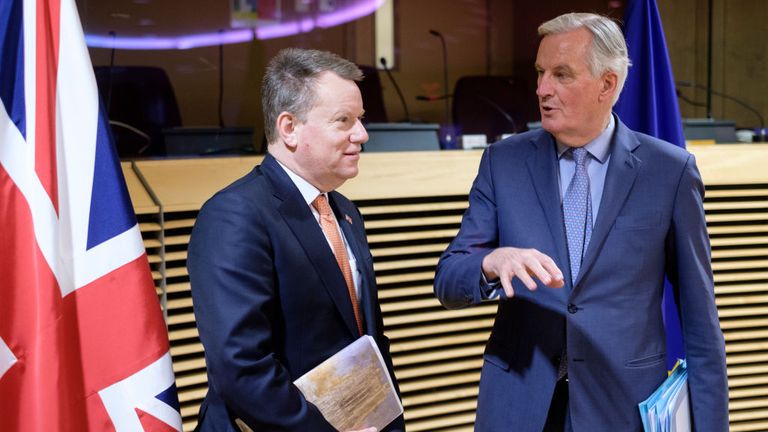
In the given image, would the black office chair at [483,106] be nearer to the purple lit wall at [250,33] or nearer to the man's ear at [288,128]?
the purple lit wall at [250,33]

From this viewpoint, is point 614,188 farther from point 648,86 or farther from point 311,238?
point 648,86

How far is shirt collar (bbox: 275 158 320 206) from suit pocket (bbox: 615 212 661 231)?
2.16 feet

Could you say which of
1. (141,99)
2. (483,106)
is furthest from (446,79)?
(141,99)

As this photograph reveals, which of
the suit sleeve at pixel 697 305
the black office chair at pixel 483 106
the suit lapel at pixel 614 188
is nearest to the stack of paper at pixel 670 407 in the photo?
the suit sleeve at pixel 697 305

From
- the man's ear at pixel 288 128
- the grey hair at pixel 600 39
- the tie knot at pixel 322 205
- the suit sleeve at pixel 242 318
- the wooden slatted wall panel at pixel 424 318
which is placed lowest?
the wooden slatted wall panel at pixel 424 318

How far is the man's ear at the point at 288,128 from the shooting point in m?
1.62

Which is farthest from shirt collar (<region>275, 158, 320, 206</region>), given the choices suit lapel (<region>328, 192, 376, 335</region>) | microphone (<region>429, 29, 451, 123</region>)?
microphone (<region>429, 29, 451, 123</region>)

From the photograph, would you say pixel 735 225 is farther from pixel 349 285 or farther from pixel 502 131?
pixel 502 131

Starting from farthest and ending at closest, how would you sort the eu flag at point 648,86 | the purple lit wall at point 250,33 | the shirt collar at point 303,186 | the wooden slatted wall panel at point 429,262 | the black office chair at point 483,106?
1. the purple lit wall at point 250,33
2. the black office chair at point 483,106
3. the wooden slatted wall panel at point 429,262
4. the eu flag at point 648,86
5. the shirt collar at point 303,186

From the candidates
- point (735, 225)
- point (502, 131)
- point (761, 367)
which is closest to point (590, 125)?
point (735, 225)

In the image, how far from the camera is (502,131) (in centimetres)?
617

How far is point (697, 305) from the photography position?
1787mm

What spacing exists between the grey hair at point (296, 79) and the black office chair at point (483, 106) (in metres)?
4.51

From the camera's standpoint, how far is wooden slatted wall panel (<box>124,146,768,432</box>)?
8.75 ft
